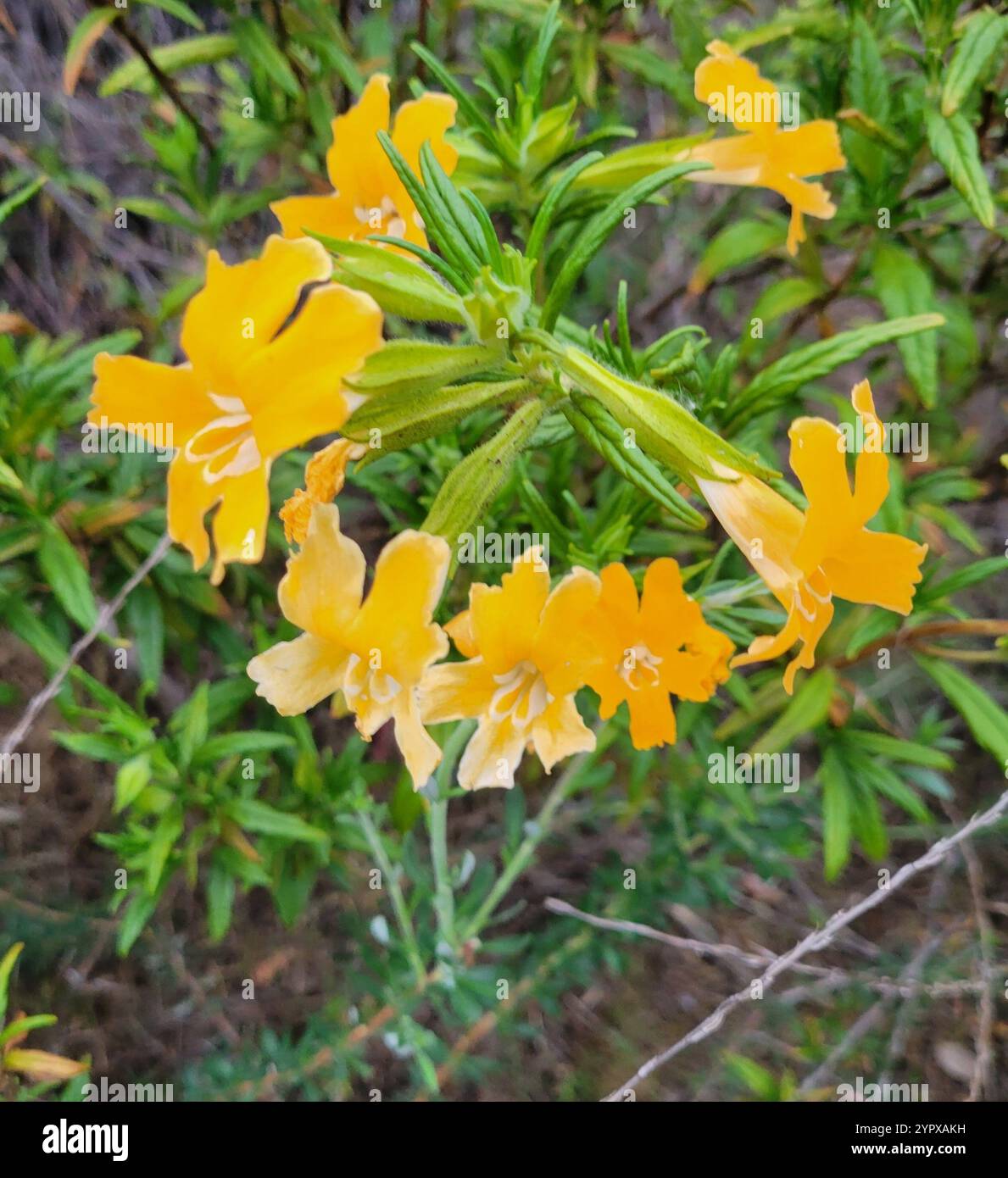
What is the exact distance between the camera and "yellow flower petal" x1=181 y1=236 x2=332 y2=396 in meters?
0.95

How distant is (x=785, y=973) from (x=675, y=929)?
44 cm

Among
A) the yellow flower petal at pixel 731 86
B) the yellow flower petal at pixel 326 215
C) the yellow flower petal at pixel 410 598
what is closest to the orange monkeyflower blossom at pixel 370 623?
the yellow flower petal at pixel 410 598

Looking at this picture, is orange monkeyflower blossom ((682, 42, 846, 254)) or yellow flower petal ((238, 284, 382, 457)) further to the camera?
orange monkeyflower blossom ((682, 42, 846, 254))

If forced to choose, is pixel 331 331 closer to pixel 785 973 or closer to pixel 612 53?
pixel 612 53

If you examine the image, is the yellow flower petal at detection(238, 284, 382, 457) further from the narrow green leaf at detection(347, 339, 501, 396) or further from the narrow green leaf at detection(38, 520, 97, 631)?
the narrow green leaf at detection(38, 520, 97, 631)

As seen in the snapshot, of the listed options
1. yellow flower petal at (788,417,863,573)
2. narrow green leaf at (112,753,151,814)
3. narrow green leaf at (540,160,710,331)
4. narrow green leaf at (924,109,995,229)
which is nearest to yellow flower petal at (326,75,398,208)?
narrow green leaf at (540,160,710,331)

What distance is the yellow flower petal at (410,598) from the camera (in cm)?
111

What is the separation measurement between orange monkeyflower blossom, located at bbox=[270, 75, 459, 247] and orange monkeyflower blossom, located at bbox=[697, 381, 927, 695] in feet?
2.20

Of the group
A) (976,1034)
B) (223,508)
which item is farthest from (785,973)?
(223,508)

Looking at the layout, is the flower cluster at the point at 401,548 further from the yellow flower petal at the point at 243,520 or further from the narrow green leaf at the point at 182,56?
the narrow green leaf at the point at 182,56

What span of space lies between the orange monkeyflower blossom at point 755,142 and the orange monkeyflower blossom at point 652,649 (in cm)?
78

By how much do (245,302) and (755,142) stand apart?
3.63 feet

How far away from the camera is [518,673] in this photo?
51.7 inches

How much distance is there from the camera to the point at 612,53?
2.21 m
